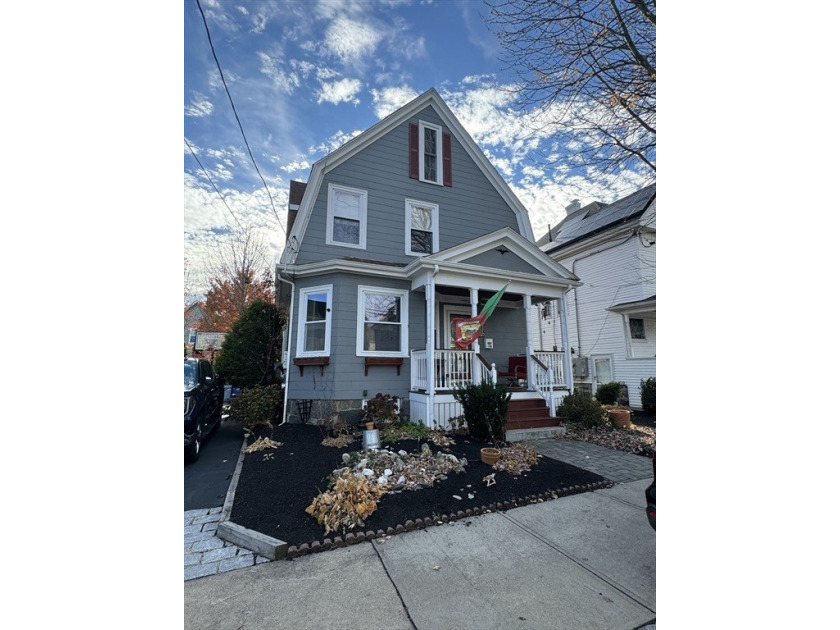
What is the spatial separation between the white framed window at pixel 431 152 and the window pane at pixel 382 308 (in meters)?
3.57

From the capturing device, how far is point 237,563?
106 inches

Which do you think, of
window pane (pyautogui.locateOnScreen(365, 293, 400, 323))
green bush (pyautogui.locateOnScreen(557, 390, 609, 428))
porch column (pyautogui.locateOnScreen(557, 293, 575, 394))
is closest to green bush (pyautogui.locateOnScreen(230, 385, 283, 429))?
window pane (pyautogui.locateOnScreen(365, 293, 400, 323))

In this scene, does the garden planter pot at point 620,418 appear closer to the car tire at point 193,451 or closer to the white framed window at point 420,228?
the white framed window at point 420,228

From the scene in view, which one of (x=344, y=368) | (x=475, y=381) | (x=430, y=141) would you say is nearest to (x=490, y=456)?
(x=475, y=381)

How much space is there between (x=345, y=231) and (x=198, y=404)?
15.7 ft

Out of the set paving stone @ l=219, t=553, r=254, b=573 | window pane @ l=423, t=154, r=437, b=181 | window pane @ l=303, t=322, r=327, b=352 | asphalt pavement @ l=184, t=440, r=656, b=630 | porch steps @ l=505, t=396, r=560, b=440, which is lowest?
paving stone @ l=219, t=553, r=254, b=573

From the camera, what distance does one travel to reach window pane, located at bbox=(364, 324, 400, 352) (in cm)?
796

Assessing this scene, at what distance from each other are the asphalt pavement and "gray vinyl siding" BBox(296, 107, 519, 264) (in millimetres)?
6512

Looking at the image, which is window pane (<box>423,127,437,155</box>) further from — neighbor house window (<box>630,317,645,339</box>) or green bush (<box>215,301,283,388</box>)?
neighbor house window (<box>630,317,645,339</box>)

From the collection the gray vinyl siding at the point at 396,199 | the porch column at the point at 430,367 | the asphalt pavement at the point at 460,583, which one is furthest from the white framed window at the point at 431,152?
the asphalt pavement at the point at 460,583

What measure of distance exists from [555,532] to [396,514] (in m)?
1.43

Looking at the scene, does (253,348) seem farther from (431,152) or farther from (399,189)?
(431,152)

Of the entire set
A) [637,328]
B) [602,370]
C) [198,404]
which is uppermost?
[637,328]
